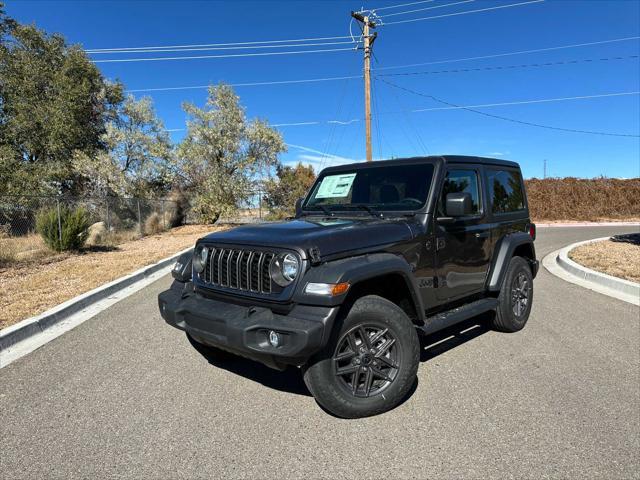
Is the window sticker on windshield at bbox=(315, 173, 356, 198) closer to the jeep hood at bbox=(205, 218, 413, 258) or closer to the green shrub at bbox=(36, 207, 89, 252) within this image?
the jeep hood at bbox=(205, 218, 413, 258)

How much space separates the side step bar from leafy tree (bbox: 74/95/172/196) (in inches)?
878

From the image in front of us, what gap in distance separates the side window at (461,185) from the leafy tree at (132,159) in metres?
21.9

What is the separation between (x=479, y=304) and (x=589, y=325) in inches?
78.0

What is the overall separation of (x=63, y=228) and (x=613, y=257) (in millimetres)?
13471

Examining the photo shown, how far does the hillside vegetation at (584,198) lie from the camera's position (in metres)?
29.0

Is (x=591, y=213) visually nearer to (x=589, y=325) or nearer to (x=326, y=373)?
(x=589, y=325)

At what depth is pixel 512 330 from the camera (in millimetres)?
5008

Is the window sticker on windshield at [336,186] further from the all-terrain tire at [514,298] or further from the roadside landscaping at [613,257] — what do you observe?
the roadside landscaping at [613,257]

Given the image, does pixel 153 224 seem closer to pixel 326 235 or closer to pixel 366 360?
pixel 326 235

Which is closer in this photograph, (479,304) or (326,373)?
(326,373)

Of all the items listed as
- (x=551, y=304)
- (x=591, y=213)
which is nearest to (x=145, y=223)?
(x=551, y=304)

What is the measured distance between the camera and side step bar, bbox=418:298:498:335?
146 inches

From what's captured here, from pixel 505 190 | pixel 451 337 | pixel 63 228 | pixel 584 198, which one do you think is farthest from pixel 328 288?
pixel 584 198

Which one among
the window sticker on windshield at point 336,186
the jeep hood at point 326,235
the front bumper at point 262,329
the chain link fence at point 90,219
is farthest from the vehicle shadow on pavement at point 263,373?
the chain link fence at point 90,219
